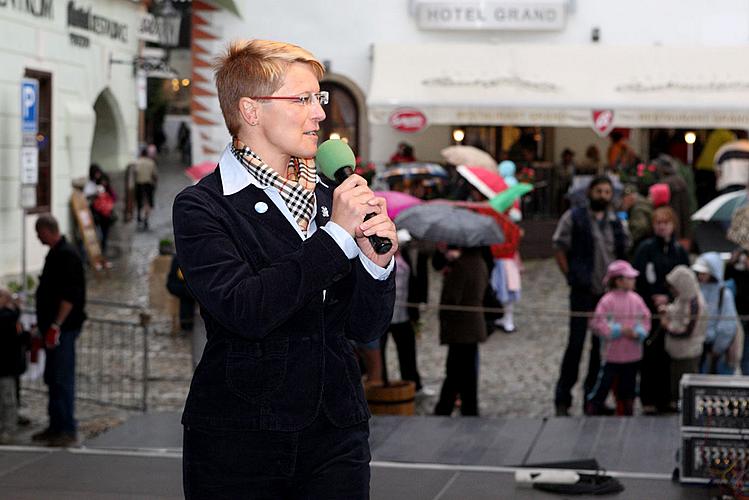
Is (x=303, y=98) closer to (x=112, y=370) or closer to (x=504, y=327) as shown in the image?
(x=112, y=370)

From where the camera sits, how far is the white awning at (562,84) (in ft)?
76.7

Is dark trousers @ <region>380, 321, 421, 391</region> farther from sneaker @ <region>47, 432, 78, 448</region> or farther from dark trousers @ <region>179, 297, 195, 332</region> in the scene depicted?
dark trousers @ <region>179, 297, 195, 332</region>

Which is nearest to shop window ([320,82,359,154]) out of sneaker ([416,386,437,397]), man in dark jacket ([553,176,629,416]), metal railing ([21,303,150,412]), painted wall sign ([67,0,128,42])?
painted wall sign ([67,0,128,42])

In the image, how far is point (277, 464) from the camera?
3500 mm

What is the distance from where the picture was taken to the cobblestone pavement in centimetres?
1145

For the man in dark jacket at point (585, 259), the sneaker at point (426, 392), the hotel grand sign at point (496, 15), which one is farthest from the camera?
the hotel grand sign at point (496, 15)

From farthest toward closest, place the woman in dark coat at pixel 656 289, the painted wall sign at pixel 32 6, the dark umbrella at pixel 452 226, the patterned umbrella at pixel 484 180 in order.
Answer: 1. the painted wall sign at pixel 32 6
2. the patterned umbrella at pixel 484 180
3. the woman in dark coat at pixel 656 289
4. the dark umbrella at pixel 452 226

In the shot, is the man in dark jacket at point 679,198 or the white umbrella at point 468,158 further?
Answer: the man in dark jacket at point 679,198

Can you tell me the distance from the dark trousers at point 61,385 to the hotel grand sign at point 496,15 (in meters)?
16.8

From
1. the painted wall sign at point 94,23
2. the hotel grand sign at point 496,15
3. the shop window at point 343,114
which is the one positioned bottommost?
the shop window at point 343,114

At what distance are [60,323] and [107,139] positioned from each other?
1786 centimetres

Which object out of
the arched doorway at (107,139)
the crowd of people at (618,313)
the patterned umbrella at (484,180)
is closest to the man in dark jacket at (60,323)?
the crowd of people at (618,313)

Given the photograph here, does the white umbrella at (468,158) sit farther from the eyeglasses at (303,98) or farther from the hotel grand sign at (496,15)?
the eyeglasses at (303,98)

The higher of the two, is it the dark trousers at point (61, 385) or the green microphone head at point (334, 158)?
the green microphone head at point (334, 158)
